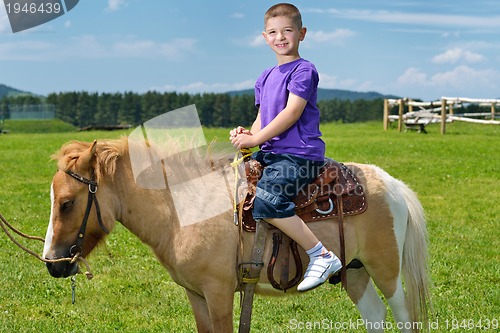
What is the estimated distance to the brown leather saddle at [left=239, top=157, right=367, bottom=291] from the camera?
4180mm

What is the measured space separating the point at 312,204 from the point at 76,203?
5.36 ft

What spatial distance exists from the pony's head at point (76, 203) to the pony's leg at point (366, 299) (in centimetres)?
200

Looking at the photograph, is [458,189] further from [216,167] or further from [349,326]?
[216,167]

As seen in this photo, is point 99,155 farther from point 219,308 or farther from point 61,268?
point 219,308

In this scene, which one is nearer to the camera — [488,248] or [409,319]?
[409,319]

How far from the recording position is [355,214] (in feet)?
14.3

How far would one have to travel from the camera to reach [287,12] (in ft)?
13.4

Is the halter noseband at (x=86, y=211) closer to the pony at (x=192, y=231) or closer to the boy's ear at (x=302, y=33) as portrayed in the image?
the pony at (x=192, y=231)

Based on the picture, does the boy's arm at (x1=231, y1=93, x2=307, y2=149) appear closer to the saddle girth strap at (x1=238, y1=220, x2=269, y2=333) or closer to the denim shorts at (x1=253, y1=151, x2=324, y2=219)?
the denim shorts at (x1=253, y1=151, x2=324, y2=219)

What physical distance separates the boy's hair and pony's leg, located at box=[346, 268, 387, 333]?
2026mm

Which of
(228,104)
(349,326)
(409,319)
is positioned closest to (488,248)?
(349,326)

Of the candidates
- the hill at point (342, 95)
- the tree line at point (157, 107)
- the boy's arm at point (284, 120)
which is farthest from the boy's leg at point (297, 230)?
the hill at point (342, 95)

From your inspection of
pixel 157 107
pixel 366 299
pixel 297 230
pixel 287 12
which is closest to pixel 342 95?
pixel 157 107

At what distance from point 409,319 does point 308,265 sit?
3.28 feet
